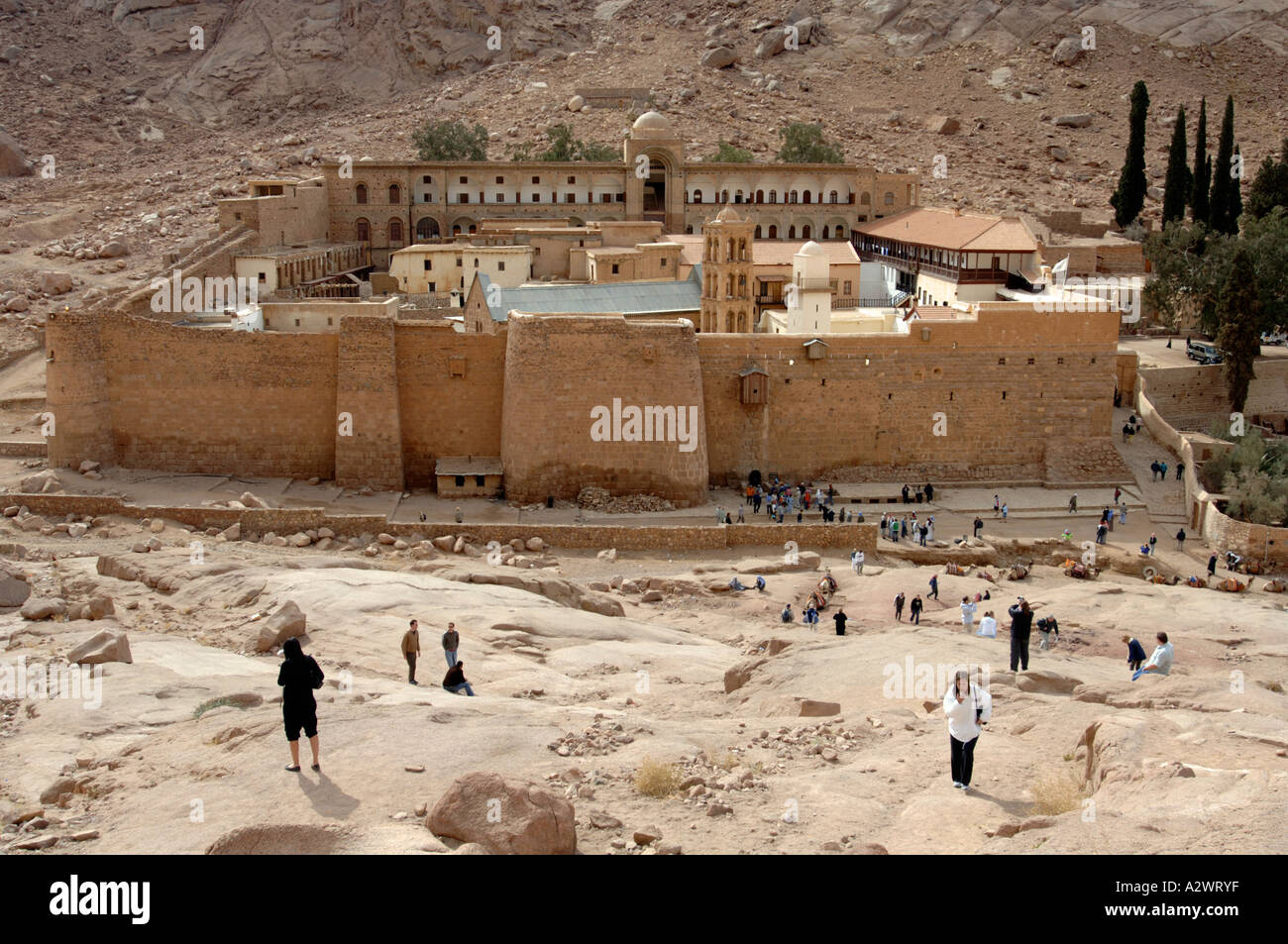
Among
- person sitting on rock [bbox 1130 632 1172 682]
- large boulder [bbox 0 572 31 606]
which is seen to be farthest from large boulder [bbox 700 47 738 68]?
large boulder [bbox 0 572 31 606]

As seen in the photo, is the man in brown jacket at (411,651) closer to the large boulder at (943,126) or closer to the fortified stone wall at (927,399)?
the fortified stone wall at (927,399)

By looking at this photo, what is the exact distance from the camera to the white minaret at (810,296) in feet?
113

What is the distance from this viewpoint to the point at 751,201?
52438mm

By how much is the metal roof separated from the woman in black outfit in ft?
78.4

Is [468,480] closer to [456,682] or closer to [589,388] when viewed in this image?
[589,388]

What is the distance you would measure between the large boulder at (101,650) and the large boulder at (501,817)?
636cm

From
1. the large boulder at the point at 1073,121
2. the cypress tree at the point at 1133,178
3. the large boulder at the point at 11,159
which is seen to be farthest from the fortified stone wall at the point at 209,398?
the large boulder at the point at 1073,121

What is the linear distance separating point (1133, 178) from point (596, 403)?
30.7m

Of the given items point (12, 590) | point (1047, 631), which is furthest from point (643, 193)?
point (12, 590)

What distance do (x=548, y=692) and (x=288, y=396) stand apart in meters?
15.2
